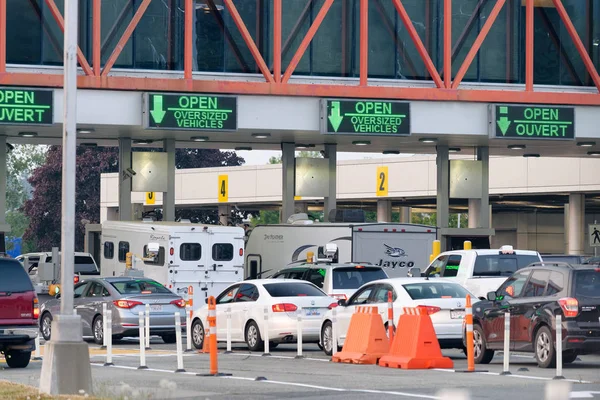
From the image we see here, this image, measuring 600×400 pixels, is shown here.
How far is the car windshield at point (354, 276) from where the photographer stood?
2881 cm

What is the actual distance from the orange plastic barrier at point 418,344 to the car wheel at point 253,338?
5.27 meters

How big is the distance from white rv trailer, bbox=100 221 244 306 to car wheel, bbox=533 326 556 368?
14161 mm

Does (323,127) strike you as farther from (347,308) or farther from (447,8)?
(347,308)

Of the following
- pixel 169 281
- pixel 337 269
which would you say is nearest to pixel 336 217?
pixel 169 281

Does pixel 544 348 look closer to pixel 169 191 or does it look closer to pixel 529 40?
pixel 529 40

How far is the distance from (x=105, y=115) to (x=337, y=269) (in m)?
11.0

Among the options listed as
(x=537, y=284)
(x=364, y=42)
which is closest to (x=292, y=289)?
(x=537, y=284)

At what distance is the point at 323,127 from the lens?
3828cm

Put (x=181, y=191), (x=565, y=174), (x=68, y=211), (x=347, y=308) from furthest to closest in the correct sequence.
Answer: (x=181, y=191)
(x=565, y=174)
(x=347, y=308)
(x=68, y=211)

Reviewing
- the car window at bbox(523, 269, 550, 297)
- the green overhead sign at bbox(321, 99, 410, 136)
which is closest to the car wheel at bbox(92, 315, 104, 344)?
the car window at bbox(523, 269, 550, 297)

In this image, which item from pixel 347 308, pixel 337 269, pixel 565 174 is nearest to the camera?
pixel 347 308

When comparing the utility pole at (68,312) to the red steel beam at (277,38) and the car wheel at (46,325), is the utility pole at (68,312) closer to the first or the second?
the car wheel at (46,325)

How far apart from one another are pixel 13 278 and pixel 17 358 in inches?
52.6

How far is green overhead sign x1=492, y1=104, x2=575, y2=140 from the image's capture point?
3969cm
